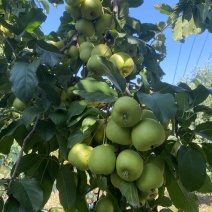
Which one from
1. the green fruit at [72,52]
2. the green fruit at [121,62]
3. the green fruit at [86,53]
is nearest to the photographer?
the green fruit at [121,62]

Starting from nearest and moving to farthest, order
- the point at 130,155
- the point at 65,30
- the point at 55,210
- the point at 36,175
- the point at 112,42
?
the point at 130,155 < the point at 36,175 < the point at 112,42 < the point at 55,210 < the point at 65,30

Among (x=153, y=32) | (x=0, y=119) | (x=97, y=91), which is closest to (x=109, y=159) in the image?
(x=97, y=91)

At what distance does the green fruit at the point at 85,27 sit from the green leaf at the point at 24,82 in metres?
0.44

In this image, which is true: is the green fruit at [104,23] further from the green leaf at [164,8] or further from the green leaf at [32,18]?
the green leaf at [164,8]

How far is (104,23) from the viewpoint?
1312 millimetres

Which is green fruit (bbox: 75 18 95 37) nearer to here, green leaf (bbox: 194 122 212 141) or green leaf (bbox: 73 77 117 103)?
green leaf (bbox: 73 77 117 103)

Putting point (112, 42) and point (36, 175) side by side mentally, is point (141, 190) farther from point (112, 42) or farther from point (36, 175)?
point (112, 42)

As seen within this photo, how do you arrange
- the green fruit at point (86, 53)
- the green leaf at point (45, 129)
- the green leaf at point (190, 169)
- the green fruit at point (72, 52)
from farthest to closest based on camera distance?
the green fruit at point (72, 52) → the green fruit at point (86, 53) → the green leaf at point (45, 129) → the green leaf at point (190, 169)

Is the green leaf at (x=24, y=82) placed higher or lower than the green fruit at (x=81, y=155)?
higher

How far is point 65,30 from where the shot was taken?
1.58 metres

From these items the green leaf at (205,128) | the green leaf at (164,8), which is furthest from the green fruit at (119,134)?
the green leaf at (164,8)

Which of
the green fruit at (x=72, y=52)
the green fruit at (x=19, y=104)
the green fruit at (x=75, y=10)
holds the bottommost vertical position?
the green fruit at (x=19, y=104)

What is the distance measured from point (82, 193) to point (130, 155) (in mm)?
395

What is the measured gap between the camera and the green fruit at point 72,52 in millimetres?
1347
